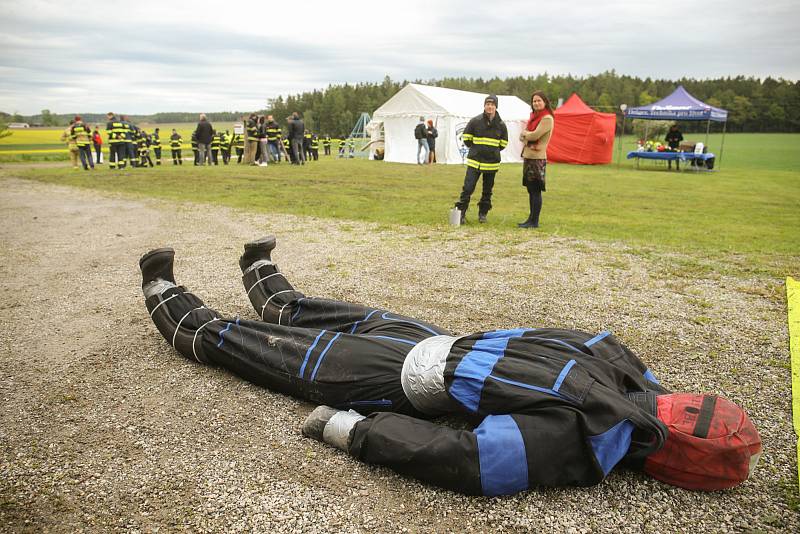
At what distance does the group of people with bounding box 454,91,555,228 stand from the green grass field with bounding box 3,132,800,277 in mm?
445

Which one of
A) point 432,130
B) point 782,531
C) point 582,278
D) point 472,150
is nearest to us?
point 782,531

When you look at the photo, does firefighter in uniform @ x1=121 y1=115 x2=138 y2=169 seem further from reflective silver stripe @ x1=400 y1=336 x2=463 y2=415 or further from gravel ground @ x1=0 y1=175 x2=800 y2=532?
reflective silver stripe @ x1=400 y1=336 x2=463 y2=415

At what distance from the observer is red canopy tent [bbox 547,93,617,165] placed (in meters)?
22.0

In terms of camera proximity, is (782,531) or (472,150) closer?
(782,531)

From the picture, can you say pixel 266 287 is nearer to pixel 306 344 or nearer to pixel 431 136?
pixel 306 344

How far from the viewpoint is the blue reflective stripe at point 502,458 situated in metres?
2.02

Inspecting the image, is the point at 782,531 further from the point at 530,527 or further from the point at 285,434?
the point at 285,434

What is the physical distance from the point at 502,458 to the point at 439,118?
20.6 meters

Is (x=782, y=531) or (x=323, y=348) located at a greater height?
(x=323, y=348)

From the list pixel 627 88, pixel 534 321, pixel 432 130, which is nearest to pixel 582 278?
pixel 534 321

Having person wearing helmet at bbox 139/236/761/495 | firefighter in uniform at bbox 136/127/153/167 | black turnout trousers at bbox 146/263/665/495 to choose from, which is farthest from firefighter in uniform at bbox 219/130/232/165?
person wearing helmet at bbox 139/236/761/495

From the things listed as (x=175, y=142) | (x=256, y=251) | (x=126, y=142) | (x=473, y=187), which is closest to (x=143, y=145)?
(x=175, y=142)

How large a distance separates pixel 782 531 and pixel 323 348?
2.03 meters

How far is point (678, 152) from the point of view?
19.5 metres
